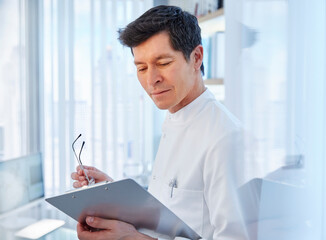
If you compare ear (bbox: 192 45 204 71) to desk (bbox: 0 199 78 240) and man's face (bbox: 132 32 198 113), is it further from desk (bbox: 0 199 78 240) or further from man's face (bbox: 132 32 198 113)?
desk (bbox: 0 199 78 240)

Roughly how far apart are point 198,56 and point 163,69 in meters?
0.09

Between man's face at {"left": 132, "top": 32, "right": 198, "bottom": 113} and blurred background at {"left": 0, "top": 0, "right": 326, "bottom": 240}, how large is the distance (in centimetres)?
16

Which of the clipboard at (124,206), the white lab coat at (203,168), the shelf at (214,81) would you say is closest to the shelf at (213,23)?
the shelf at (214,81)

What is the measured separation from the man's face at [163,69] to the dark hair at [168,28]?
0.4 inches

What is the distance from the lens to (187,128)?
0.77 meters

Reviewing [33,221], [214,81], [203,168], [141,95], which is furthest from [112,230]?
[141,95]

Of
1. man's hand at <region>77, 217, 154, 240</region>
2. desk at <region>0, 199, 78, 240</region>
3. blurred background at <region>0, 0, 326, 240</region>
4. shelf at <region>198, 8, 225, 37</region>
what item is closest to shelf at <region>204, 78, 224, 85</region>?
blurred background at <region>0, 0, 326, 240</region>

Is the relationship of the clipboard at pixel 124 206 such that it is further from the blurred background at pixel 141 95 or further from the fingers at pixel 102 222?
the blurred background at pixel 141 95

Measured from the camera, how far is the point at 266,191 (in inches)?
19.9

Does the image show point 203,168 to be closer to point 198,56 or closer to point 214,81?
point 198,56

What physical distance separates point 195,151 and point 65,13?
95cm

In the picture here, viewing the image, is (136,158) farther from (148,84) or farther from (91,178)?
(148,84)

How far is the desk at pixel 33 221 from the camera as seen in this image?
993 millimetres

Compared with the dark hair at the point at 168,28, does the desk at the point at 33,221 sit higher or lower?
lower
